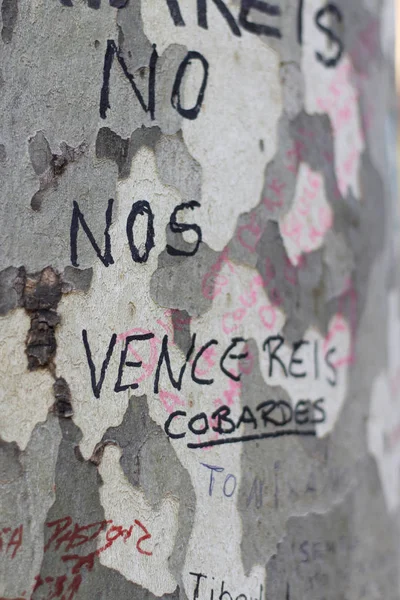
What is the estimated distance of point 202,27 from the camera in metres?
1.40

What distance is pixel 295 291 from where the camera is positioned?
1573mm

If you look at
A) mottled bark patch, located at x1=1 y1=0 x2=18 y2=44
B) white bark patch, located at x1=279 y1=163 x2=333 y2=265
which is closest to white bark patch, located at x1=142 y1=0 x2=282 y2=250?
white bark patch, located at x1=279 y1=163 x2=333 y2=265

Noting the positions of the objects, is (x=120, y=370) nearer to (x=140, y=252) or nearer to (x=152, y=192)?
(x=140, y=252)

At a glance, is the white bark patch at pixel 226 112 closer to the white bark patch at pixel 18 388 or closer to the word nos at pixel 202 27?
the word nos at pixel 202 27

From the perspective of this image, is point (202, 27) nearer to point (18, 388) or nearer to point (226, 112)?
point (226, 112)

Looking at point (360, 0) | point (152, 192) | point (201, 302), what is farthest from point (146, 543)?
point (360, 0)

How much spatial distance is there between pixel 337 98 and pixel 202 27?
438 mm

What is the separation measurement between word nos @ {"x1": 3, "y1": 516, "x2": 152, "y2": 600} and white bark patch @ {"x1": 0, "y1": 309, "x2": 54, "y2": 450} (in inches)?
5.3

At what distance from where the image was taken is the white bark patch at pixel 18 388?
110cm

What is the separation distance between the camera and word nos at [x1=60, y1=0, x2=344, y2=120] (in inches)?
49.4

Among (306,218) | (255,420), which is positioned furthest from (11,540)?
(306,218)

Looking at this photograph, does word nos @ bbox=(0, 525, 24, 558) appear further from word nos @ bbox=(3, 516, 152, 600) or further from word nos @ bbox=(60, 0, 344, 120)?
Answer: word nos @ bbox=(60, 0, 344, 120)

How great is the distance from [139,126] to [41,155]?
195 mm

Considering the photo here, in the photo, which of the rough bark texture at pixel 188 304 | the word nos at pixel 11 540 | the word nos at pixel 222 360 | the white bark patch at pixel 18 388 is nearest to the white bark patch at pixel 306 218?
the rough bark texture at pixel 188 304
